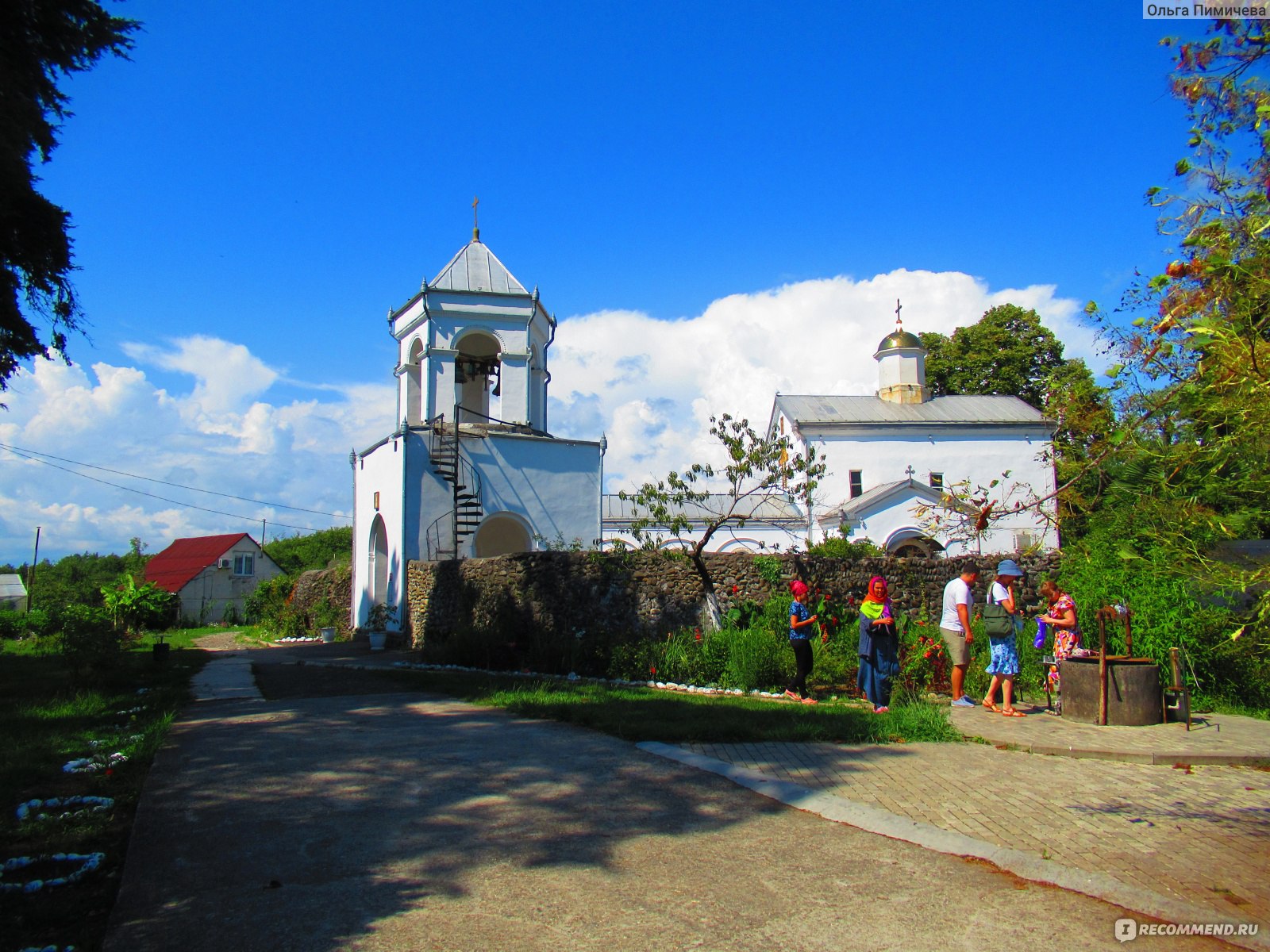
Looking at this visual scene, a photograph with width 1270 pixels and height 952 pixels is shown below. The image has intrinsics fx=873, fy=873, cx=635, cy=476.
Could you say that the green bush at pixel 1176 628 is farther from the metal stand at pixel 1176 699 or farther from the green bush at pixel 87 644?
the green bush at pixel 87 644

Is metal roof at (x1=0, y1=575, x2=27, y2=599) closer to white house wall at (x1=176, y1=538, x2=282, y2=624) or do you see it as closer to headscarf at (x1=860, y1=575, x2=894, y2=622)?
white house wall at (x1=176, y1=538, x2=282, y2=624)

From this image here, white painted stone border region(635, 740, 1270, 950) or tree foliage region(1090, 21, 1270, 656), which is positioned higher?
tree foliage region(1090, 21, 1270, 656)

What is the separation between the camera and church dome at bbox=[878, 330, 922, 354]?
137ft

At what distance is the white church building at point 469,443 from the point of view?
2034 centimetres

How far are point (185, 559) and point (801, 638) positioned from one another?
53511 millimetres

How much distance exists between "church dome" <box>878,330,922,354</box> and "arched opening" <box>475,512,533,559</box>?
82.8 feet

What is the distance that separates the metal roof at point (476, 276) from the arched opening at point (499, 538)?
19.5ft

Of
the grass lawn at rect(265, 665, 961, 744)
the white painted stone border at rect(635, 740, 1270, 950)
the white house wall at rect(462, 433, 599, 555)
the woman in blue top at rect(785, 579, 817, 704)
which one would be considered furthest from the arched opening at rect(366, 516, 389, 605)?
the white painted stone border at rect(635, 740, 1270, 950)

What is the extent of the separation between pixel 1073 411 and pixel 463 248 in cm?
1974

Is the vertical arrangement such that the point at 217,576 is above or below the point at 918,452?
below

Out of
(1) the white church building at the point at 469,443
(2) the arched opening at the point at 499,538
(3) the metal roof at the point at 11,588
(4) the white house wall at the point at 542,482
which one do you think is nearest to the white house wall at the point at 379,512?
(1) the white church building at the point at 469,443

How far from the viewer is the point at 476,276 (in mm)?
21562

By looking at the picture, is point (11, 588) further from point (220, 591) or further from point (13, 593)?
point (220, 591)

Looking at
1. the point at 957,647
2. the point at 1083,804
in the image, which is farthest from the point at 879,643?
the point at 1083,804
